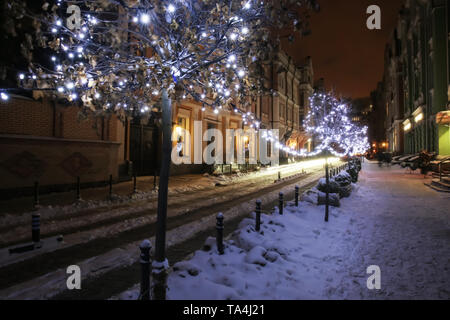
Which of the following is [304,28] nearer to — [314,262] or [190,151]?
[314,262]

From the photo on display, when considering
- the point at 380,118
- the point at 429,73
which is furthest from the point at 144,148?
the point at 380,118

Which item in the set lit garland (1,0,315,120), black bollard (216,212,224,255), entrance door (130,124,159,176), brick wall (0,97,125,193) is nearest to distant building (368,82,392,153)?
entrance door (130,124,159,176)

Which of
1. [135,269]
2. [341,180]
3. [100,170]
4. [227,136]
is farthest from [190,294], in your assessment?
[227,136]

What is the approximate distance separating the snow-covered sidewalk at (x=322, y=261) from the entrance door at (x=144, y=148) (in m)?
13.0

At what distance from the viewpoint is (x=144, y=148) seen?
19812 mm

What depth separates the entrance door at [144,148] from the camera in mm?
18922

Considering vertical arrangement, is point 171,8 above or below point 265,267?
above

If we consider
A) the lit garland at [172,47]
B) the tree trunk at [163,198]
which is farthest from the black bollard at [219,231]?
the lit garland at [172,47]

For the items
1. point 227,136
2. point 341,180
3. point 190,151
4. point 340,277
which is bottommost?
point 340,277

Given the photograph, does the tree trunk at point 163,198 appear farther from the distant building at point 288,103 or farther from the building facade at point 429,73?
the distant building at point 288,103

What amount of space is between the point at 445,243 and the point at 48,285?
8156 mm

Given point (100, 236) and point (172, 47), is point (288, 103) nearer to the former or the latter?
point (100, 236)

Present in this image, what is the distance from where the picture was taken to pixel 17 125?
11.7m

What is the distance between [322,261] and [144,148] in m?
16.4
